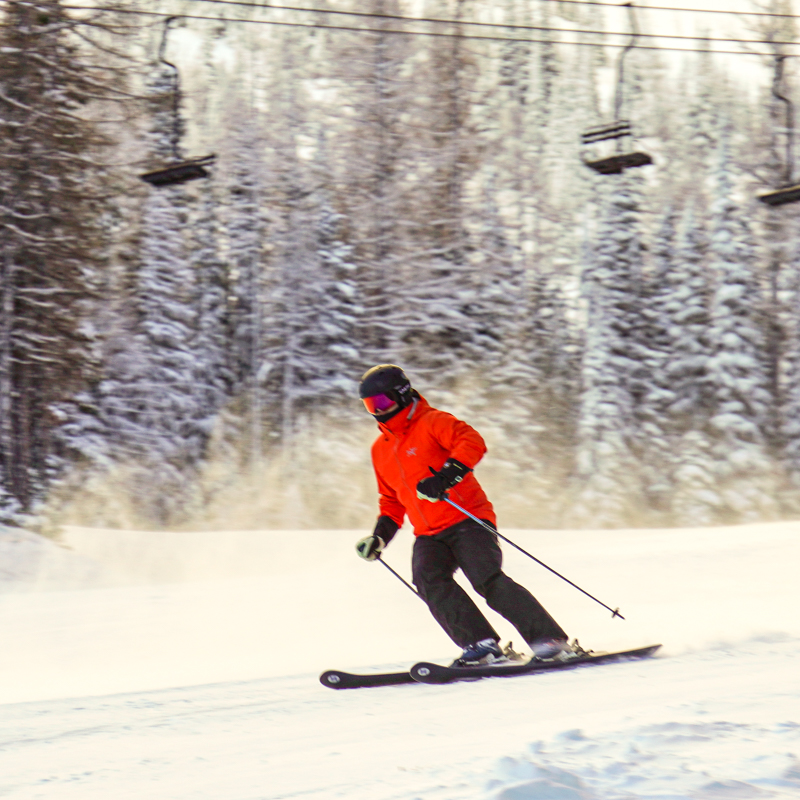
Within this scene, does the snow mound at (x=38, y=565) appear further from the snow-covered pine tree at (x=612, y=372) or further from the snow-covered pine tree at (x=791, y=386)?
the snow-covered pine tree at (x=791, y=386)

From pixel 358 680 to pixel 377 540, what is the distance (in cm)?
67

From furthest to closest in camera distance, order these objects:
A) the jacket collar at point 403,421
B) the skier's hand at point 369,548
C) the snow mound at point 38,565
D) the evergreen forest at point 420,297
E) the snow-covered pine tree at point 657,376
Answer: the snow-covered pine tree at point 657,376
the evergreen forest at point 420,297
the snow mound at point 38,565
the skier's hand at point 369,548
the jacket collar at point 403,421

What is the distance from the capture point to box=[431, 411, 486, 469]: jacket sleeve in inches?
161

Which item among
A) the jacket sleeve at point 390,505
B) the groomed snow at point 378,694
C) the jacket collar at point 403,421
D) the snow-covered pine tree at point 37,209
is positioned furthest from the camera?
the snow-covered pine tree at point 37,209

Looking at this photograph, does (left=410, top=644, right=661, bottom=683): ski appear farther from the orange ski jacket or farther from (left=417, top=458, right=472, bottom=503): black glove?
(left=417, top=458, right=472, bottom=503): black glove

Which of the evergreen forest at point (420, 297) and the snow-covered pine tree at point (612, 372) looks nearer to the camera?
the evergreen forest at point (420, 297)

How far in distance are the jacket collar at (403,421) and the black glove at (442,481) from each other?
0.34 meters

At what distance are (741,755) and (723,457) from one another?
62.3ft

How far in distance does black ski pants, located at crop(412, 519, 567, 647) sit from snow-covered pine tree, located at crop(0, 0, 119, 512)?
910cm

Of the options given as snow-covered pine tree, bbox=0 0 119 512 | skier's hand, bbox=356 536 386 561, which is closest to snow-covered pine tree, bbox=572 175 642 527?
snow-covered pine tree, bbox=0 0 119 512

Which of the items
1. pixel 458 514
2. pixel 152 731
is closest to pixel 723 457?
pixel 458 514

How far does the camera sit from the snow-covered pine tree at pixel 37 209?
40.8ft

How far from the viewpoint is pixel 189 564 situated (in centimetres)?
977

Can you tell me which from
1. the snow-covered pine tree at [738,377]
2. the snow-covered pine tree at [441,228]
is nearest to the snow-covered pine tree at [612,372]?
the snow-covered pine tree at [738,377]
